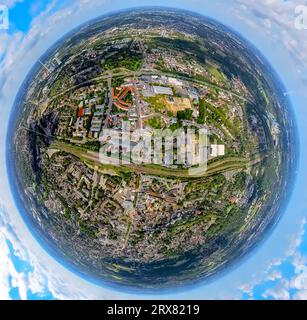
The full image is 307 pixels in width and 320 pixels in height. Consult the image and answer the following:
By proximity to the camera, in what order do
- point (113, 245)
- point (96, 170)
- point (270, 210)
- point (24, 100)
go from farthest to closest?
point (270, 210), point (24, 100), point (113, 245), point (96, 170)

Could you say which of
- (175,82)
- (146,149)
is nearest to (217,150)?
(146,149)

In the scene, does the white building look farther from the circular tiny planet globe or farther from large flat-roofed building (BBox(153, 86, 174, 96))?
large flat-roofed building (BBox(153, 86, 174, 96))

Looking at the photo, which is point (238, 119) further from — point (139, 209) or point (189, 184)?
point (139, 209)

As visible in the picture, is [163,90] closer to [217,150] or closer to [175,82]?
[175,82]

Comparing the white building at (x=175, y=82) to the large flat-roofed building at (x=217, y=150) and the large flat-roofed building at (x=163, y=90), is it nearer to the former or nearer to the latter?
the large flat-roofed building at (x=163, y=90)

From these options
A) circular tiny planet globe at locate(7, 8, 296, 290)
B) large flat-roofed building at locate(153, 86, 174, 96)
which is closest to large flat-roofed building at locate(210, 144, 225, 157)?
circular tiny planet globe at locate(7, 8, 296, 290)

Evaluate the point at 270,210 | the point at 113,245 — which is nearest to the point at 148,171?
the point at 113,245
